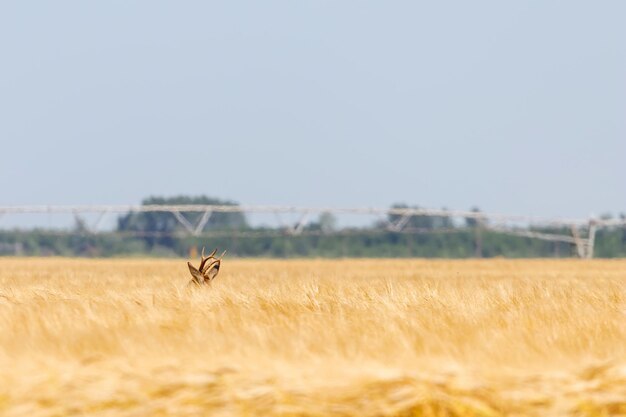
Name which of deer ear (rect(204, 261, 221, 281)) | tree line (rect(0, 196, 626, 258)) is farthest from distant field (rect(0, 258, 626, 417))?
tree line (rect(0, 196, 626, 258))

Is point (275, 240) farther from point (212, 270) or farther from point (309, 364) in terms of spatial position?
point (309, 364)

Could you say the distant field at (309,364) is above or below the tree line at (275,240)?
below

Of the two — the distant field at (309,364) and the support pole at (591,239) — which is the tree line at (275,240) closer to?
the support pole at (591,239)

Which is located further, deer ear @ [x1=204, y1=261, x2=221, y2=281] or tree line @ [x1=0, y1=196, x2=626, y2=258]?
tree line @ [x1=0, y1=196, x2=626, y2=258]

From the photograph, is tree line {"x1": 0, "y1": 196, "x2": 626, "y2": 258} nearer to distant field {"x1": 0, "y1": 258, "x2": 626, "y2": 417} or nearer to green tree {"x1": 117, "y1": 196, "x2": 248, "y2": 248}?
green tree {"x1": 117, "y1": 196, "x2": 248, "y2": 248}

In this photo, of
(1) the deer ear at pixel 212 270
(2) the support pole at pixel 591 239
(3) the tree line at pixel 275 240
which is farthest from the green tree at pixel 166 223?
(1) the deer ear at pixel 212 270

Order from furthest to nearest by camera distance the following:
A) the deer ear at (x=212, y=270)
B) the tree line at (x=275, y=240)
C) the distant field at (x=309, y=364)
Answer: the tree line at (x=275, y=240) → the deer ear at (x=212, y=270) → the distant field at (x=309, y=364)

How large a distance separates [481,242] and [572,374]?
5128 cm

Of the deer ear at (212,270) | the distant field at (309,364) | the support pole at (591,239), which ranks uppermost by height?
the support pole at (591,239)

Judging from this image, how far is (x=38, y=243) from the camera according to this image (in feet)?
178

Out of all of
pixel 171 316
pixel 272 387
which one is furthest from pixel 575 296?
pixel 272 387

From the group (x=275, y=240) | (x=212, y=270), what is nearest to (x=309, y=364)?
(x=212, y=270)

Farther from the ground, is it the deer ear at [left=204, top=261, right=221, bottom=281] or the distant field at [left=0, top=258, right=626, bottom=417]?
the deer ear at [left=204, top=261, right=221, bottom=281]

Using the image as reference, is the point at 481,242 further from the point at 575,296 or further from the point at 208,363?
the point at 208,363
